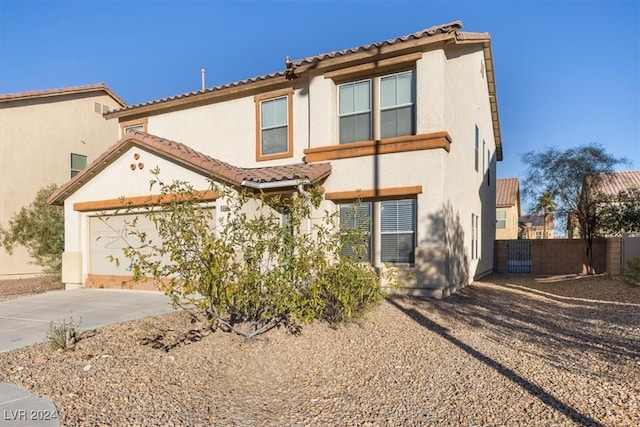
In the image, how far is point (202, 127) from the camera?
48.9 ft

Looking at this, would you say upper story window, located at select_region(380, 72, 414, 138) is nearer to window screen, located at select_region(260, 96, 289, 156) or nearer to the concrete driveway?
window screen, located at select_region(260, 96, 289, 156)

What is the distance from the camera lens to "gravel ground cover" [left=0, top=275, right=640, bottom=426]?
452 cm

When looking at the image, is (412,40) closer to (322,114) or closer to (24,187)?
(322,114)

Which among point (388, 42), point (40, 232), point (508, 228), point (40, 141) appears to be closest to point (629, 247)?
point (388, 42)

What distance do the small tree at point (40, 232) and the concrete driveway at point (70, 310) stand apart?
435cm

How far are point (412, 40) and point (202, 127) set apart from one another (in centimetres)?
768

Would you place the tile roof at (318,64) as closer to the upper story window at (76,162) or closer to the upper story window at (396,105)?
the upper story window at (396,105)

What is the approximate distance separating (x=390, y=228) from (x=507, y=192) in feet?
97.9

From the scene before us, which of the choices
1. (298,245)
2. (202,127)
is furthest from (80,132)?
(298,245)

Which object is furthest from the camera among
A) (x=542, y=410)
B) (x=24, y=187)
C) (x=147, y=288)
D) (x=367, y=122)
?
(x=24, y=187)

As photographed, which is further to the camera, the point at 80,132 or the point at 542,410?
the point at 80,132

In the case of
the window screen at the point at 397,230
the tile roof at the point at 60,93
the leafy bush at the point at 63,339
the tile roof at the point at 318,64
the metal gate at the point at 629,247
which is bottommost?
the leafy bush at the point at 63,339

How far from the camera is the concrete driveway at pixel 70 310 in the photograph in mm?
7730

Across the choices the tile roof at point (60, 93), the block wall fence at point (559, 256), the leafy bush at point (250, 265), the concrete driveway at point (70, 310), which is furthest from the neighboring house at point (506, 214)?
the leafy bush at point (250, 265)
